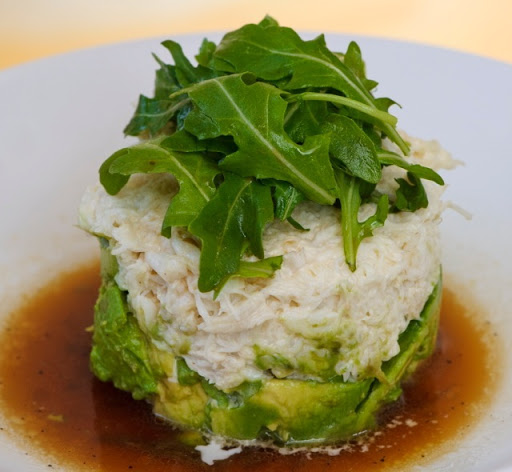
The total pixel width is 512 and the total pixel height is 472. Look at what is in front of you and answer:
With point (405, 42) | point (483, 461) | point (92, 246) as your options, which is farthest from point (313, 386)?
point (405, 42)

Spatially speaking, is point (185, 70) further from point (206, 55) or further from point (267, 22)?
point (267, 22)

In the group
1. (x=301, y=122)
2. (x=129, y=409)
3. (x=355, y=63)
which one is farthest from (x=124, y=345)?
(x=355, y=63)

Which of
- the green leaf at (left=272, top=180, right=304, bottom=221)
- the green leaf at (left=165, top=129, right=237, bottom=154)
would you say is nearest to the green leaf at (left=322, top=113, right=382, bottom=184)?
the green leaf at (left=272, top=180, right=304, bottom=221)

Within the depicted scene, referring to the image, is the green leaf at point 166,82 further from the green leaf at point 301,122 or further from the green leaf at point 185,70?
the green leaf at point 301,122

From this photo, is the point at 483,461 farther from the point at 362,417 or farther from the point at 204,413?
the point at 204,413

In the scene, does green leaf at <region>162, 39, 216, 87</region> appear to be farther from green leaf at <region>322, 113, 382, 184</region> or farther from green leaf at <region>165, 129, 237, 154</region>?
green leaf at <region>322, 113, 382, 184</region>

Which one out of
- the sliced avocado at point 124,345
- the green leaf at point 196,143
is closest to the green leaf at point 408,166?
the green leaf at point 196,143
